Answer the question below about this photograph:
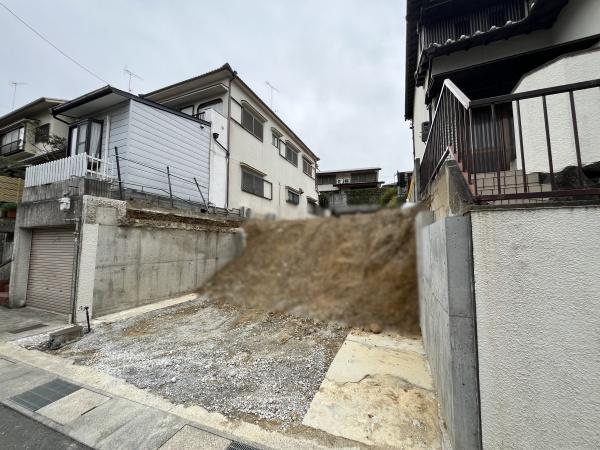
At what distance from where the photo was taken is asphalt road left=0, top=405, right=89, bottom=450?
2.16 m

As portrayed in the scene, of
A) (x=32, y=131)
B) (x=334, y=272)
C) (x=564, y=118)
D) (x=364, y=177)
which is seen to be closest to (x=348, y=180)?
(x=364, y=177)

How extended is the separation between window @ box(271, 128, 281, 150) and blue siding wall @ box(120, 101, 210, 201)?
4676 mm

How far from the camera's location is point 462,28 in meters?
5.75

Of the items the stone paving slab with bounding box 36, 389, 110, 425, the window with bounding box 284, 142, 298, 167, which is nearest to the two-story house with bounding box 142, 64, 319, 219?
the window with bounding box 284, 142, 298, 167

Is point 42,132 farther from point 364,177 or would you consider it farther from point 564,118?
point 364,177

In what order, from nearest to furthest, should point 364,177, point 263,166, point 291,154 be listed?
point 263,166 → point 291,154 → point 364,177

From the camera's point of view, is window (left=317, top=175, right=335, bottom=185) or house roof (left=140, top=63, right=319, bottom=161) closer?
house roof (left=140, top=63, right=319, bottom=161)

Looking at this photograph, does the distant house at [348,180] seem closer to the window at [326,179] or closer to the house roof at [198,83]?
the window at [326,179]

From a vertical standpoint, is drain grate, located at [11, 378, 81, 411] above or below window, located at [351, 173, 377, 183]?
below

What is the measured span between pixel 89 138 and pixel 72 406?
7819 mm

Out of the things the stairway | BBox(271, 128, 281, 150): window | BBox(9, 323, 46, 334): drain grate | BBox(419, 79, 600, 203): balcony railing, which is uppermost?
BBox(271, 128, 281, 150): window

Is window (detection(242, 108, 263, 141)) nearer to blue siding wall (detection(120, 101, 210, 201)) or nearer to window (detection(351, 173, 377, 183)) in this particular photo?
blue siding wall (detection(120, 101, 210, 201))

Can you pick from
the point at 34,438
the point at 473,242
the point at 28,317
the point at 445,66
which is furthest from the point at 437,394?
the point at 28,317

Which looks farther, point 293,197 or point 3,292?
point 293,197
